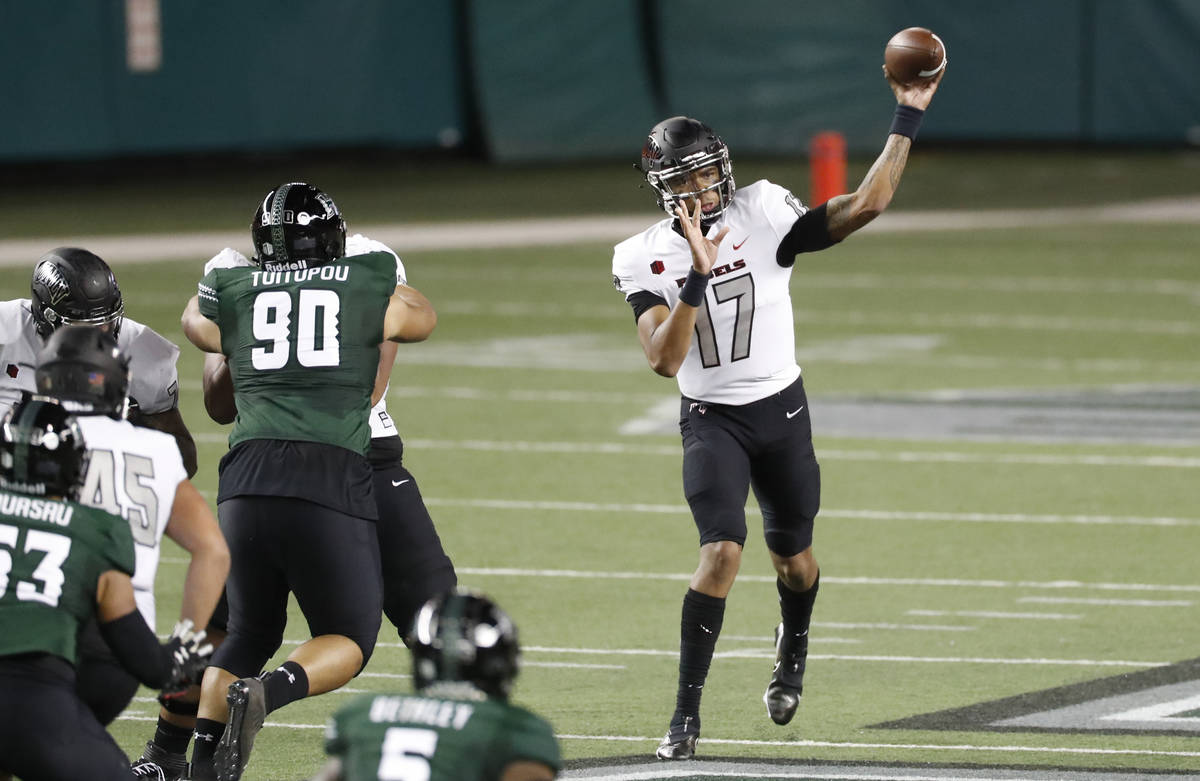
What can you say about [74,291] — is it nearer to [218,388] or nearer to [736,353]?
[218,388]

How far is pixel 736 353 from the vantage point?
7020 mm

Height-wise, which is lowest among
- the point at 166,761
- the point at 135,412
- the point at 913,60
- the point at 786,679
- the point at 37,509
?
the point at 166,761

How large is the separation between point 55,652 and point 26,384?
6.22 ft

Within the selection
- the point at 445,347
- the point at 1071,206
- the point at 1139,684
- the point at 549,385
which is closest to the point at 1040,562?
the point at 1139,684

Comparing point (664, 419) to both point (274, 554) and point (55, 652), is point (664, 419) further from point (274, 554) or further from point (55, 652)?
point (55, 652)

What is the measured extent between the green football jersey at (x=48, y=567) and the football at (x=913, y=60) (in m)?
3.38

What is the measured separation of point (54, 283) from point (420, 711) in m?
2.62

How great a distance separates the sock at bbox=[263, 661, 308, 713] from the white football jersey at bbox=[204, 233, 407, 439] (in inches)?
28.5

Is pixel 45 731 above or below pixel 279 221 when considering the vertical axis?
below

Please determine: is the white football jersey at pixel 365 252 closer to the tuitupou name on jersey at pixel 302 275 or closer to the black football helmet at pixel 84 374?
the tuitupou name on jersey at pixel 302 275

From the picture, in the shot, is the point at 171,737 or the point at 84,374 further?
the point at 171,737

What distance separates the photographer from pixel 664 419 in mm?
13805

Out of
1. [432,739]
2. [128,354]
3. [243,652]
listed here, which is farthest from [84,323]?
[432,739]

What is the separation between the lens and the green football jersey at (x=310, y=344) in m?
6.00
